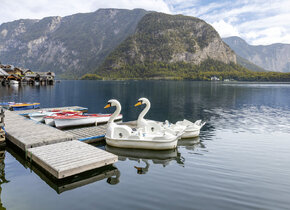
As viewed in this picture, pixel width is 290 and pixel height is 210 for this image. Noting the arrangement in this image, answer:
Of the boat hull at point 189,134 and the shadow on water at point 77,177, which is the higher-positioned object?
the boat hull at point 189,134

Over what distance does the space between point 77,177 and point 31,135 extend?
798cm

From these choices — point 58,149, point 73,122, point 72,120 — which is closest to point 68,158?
point 58,149

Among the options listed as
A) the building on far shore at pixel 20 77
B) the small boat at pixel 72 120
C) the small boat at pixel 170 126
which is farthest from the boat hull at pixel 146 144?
the building on far shore at pixel 20 77

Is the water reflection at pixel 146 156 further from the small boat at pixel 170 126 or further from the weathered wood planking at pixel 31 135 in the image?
the weathered wood planking at pixel 31 135

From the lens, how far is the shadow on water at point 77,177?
11929 mm

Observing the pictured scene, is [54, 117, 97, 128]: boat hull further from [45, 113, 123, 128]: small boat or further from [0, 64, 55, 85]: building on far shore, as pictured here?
[0, 64, 55, 85]: building on far shore

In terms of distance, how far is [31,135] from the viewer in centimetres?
1814

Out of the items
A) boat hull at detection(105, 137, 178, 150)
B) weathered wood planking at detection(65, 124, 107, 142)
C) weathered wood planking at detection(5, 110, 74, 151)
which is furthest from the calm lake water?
weathered wood planking at detection(5, 110, 74, 151)

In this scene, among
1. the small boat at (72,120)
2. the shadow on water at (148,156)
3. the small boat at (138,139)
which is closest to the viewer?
the shadow on water at (148,156)

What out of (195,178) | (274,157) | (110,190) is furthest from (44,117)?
(274,157)

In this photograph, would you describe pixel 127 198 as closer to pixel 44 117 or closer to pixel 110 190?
pixel 110 190

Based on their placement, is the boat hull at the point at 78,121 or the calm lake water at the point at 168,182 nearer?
the calm lake water at the point at 168,182

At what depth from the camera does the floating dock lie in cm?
1224

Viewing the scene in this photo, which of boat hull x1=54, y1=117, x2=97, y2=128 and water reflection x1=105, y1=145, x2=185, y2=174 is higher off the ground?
boat hull x1=54, y1=117, x2=97, y2=128
